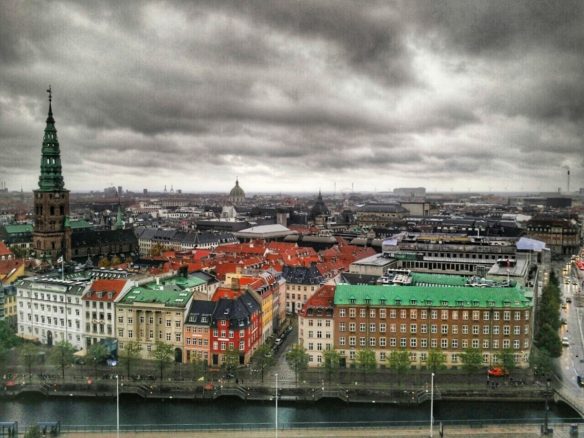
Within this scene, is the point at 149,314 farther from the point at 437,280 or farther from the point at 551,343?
the point at 551,343

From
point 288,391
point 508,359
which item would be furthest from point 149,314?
point 508,359

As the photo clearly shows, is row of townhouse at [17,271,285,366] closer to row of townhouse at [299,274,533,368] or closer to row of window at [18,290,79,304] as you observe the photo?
row of window at [18,290,79,304]

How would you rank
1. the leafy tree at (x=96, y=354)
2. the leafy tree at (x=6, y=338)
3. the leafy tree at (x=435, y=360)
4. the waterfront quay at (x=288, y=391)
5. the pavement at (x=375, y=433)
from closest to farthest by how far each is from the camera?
the pavement at (x=375, y=433), the waterfront quay at (x=288, y=391), the leafy tree at (x=435, y=360), the leafy tree at (x=96, y=354), the leafy tree at (x=6, y=338)

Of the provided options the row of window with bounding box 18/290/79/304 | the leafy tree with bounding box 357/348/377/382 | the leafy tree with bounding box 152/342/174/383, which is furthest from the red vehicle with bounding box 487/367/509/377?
the row of window with bounding box 18/290/79/304

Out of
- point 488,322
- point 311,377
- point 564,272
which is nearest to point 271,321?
point 311,377

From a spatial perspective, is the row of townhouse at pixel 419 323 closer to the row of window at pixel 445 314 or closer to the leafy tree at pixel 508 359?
the row of window at pixel 445 314

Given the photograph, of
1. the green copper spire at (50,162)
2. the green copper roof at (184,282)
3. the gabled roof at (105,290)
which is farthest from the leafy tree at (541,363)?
the green copper spire at (50,162)

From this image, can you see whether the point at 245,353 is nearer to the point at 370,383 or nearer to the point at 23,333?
the point at 370,383

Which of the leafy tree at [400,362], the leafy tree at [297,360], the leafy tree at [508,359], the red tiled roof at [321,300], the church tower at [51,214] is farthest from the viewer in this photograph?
the church tower at [51,214]
